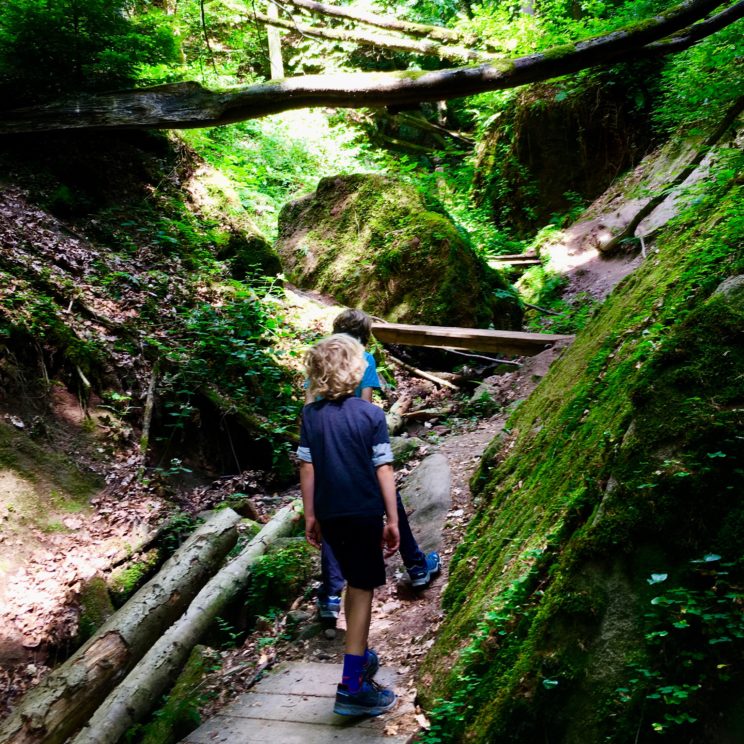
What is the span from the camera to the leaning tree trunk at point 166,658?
402cm

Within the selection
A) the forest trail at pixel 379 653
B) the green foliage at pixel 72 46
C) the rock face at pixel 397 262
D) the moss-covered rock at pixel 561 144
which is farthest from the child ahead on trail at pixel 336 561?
the moss-covered rock at pixel 561 144

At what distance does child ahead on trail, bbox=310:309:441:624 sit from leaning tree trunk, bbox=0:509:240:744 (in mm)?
1250

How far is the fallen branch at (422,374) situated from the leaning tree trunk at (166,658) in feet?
15.8

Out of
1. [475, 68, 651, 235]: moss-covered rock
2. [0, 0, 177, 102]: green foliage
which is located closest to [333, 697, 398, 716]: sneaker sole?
[0, 0, 177, 102]: green foliage

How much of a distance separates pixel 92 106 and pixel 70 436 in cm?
526

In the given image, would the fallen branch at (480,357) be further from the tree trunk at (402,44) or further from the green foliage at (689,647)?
the tree trunk at (402,44)

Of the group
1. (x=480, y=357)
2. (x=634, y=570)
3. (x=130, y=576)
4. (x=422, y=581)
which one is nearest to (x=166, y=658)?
(x=130, y=576)

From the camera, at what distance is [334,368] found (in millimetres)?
3539

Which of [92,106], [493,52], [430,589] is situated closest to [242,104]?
[92,106]

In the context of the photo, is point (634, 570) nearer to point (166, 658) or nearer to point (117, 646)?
point (166, 658)

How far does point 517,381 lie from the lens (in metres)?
9.04

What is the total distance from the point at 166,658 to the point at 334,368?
2782 millimetres

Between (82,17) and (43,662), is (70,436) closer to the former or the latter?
(43,662)

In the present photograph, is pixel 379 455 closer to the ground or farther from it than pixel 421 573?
farther from it
